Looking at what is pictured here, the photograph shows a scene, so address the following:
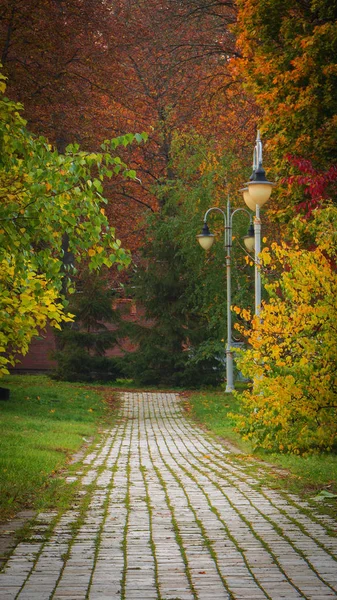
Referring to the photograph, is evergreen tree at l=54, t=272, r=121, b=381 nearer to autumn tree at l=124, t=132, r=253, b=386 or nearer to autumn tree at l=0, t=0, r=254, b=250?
autumn tree at l=124, t=132, r=253, b=386

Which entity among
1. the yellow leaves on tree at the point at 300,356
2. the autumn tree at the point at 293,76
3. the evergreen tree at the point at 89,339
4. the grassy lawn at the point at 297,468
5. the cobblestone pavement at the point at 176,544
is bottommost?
the cobblestone pavement at the point at 176,544

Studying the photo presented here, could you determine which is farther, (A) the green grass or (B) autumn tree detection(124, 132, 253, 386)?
(B) autumn tree detection(124, 132, 253, 386)

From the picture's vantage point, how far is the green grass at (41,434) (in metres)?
10.1

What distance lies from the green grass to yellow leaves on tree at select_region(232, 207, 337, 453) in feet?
9.67

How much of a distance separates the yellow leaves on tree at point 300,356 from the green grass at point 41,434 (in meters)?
2.95

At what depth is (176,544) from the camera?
725 cm

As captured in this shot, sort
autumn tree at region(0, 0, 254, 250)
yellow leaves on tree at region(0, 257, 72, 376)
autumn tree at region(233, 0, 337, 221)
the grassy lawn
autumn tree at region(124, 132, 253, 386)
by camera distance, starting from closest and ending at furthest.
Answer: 1. yellow leaves on tree at region(0, 257, 72, 376)
2. the grassy lawn
3. autumn tree at region(233, 0, 337, 221)
4. autumn tree at region(0, 0, 254, 250)
5. autumn tree at region(124, 132, 253, 386)

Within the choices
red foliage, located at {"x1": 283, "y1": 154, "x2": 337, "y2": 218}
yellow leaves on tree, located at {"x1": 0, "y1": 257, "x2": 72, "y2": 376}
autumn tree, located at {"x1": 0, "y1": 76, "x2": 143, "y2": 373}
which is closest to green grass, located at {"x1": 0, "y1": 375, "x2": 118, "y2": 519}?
yellow leaves on tree, located at {"x1": 0, "y1": 257, "x2": 72, "y2": 376}

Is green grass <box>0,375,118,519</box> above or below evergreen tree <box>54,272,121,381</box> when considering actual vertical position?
below

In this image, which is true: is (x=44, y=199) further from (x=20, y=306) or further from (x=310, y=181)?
(x=310, y=181)

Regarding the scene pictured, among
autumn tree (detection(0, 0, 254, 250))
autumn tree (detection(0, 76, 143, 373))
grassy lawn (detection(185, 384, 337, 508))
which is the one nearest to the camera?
autumn tree (detection(0, 76, 143, 373))

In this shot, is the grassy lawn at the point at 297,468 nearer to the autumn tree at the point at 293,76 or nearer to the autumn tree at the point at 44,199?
the autumn tree at the point at 44,199

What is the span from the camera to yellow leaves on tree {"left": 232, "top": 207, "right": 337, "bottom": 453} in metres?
12.2

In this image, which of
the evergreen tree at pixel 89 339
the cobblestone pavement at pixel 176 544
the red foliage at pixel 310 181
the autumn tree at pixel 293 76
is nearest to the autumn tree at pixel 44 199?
the cobblestone pavement at pixel 176 544
